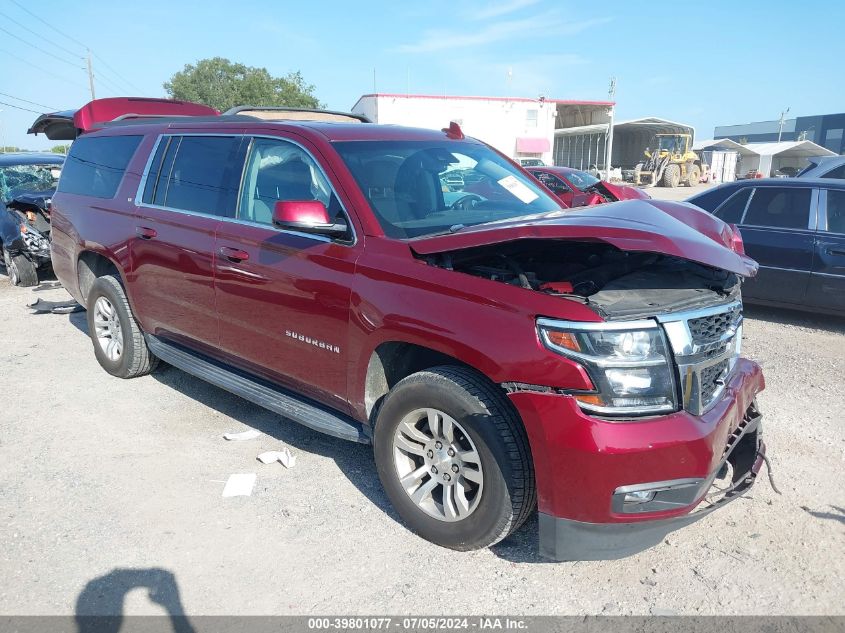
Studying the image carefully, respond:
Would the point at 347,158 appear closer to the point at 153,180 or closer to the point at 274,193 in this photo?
the point at 274,193

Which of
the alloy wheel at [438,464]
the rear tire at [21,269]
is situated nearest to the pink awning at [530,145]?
the rear tire at [21,269]

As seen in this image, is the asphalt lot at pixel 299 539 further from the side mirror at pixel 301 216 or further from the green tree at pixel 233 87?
the green tree at pixel 233 87

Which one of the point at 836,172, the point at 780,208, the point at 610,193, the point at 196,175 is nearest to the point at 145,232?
the point at 196,175

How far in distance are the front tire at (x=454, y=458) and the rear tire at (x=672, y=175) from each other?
40.6 m

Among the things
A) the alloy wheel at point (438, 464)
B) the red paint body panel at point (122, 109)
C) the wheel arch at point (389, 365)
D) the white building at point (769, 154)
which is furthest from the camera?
the white building at point (769, 154)

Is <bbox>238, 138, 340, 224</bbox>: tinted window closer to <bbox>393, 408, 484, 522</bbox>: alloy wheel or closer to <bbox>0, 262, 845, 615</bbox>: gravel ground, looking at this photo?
<bbox>393, 408, 484, 522</bbox>: alloy wheel

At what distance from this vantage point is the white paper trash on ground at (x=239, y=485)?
3646 mm

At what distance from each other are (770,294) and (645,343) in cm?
533

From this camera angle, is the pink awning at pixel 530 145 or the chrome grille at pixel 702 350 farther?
the pink awning at pixel 530 145

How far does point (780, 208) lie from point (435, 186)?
16.7ft

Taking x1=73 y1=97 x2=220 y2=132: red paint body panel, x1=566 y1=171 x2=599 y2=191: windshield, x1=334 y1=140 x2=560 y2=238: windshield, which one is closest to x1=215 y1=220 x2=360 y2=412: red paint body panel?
x1=334 y1=140 x2=560 y2=238: windshield

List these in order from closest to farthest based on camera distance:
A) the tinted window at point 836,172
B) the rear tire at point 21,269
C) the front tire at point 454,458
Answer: the front tire at point 454,458 < the rear tire at point 21,269 < the tinted window at point 836,172

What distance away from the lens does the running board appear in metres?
3.46

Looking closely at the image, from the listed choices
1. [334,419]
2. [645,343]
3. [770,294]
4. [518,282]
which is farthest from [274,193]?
[770,294]
